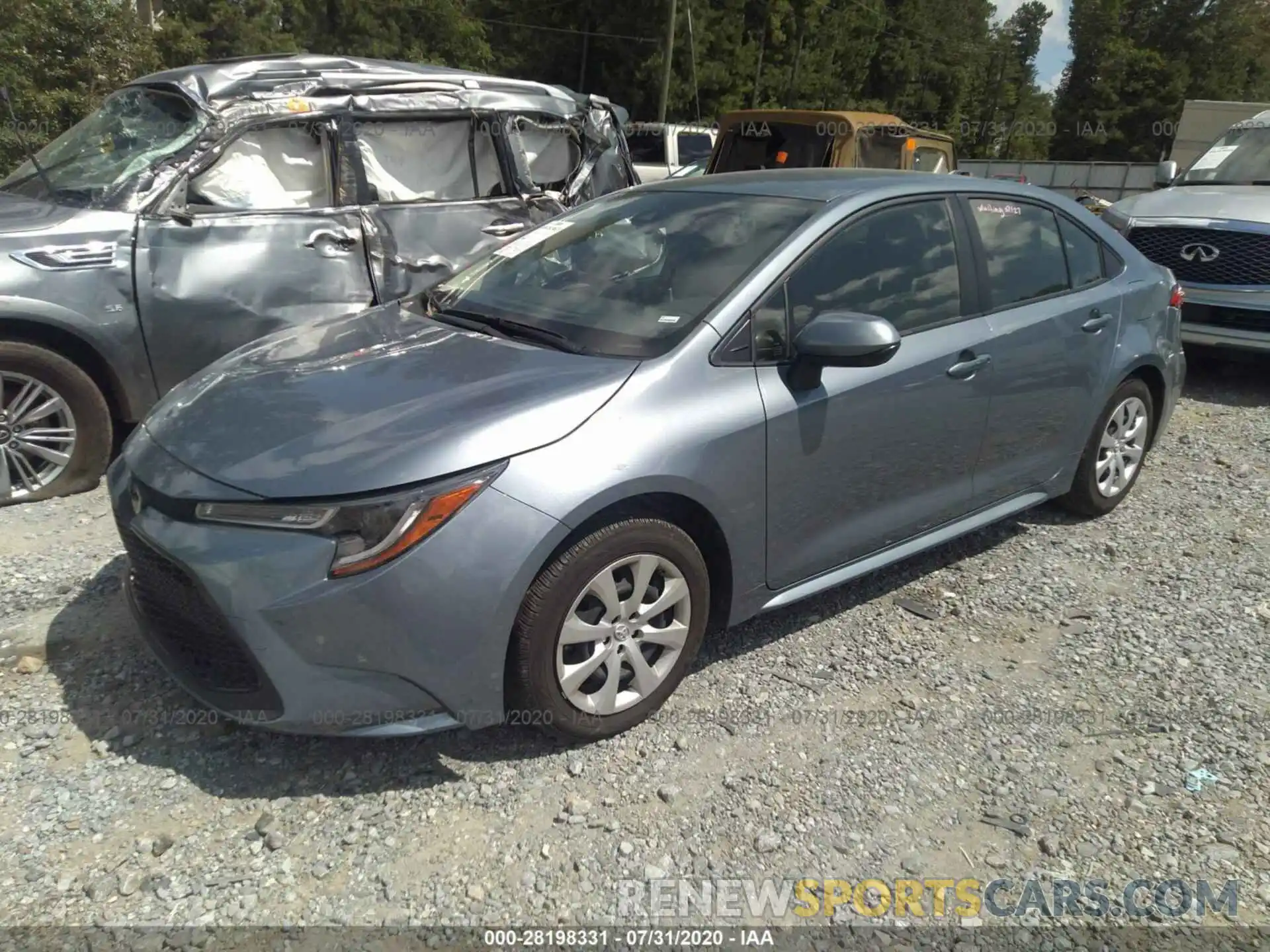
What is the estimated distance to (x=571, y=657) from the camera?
2.79 m

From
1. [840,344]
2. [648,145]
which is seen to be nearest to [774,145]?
[648,145]

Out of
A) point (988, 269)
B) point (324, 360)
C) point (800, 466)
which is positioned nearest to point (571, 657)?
point (800, 466)

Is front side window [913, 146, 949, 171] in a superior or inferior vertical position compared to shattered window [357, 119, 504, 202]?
inferior

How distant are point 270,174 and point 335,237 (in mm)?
449

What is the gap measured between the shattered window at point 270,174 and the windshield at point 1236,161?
7251mm

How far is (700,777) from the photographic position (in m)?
2.82

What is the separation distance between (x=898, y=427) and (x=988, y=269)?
0.89 meters

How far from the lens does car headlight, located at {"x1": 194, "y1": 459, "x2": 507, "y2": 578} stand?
8.03ft

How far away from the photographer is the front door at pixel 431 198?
517 centimetres

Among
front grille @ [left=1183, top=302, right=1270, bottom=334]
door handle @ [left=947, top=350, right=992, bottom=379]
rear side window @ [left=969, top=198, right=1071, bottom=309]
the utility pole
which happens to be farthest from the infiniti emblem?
the utility pole

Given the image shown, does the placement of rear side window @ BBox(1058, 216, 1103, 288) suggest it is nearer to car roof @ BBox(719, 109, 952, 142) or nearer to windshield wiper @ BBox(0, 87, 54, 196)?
windshield wiper @ BBox(0, 87, 54, 196)

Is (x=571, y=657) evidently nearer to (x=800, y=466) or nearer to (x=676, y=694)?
(x=676, y=694)

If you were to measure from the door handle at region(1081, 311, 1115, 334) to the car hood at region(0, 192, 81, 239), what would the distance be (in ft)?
14.9

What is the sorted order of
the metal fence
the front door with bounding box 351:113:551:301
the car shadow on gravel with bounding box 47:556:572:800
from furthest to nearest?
the metal fence, the front door with bounding box 351:113:551:301, the car shadow on gravel with bounding box 47:556:572:800
